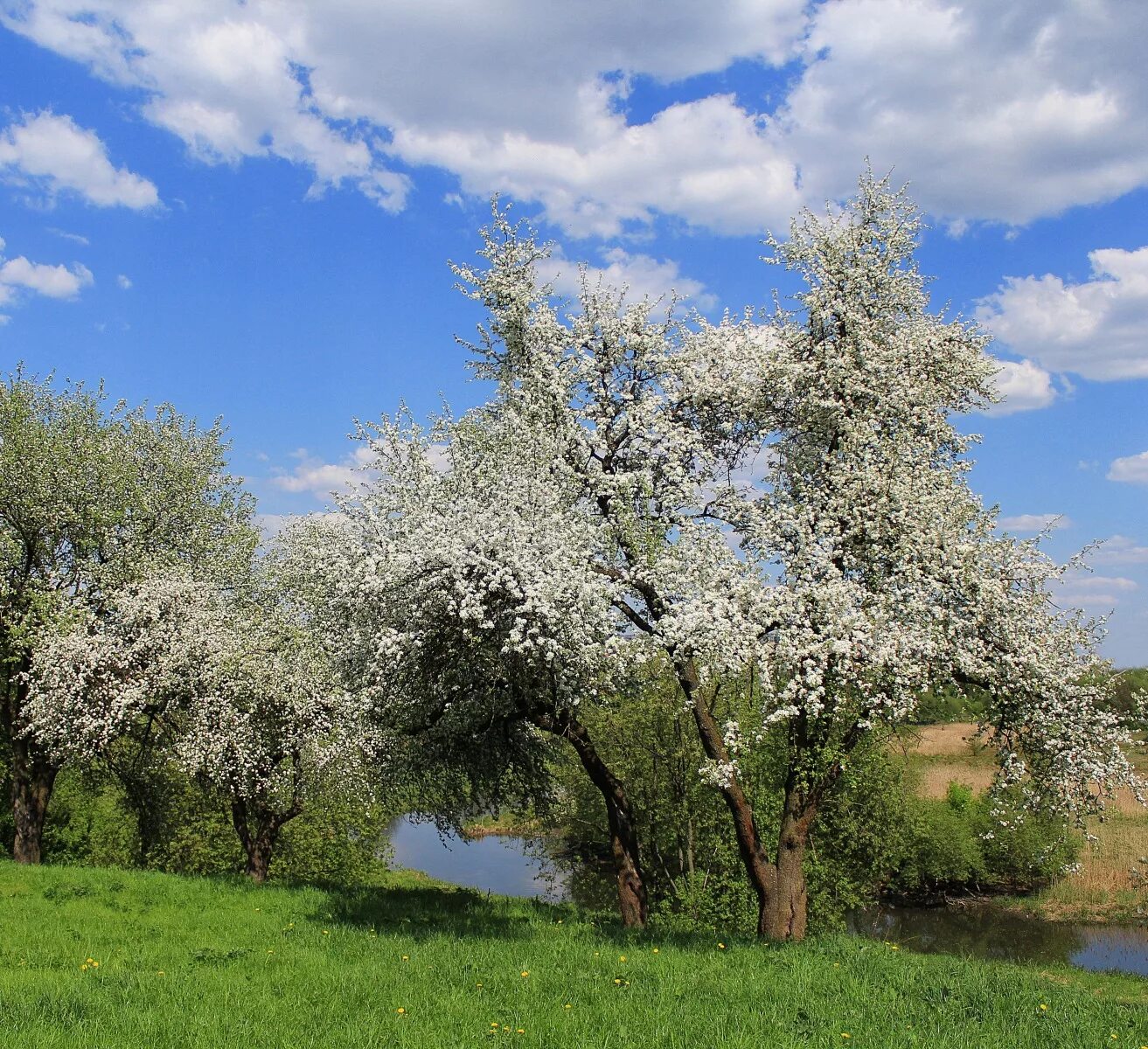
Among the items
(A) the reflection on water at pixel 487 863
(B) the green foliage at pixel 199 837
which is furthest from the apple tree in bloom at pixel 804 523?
(A) the reflection on water at pixel 487 863

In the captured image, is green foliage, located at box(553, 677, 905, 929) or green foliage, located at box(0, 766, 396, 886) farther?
green foliage, located at box(553, 677, 905, 929)

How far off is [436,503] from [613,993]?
8.16m

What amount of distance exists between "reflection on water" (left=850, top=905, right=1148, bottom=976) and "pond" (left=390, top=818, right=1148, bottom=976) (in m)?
0.04

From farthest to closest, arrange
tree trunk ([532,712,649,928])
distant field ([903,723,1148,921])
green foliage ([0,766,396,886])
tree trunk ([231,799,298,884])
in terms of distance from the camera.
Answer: distant field ([903,723,1148,921]) → green foliage ([0,766,396,886]) → tree trunk ([231,799,298,884]) → tree trunk ([532,712,649,928])

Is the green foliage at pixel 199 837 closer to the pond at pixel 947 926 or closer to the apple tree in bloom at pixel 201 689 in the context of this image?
the pond at pixel 947 926

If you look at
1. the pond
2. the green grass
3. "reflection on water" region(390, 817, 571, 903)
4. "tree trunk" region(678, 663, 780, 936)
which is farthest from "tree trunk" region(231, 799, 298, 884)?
"reflection on water" region(390, 817, 571, 903)

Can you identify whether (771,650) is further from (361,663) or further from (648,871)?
(648,871)

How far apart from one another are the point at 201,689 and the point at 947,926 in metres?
37.6

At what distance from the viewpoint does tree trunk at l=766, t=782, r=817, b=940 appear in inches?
671

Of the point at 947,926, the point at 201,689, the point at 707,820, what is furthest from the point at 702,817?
the point at 201,689

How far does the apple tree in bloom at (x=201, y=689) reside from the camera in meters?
21.6

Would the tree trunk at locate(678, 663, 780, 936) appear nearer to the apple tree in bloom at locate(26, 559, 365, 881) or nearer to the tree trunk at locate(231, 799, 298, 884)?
the apple tree in bloom at locate(26, 559, 365, 881)

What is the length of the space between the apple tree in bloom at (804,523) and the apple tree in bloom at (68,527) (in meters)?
12.4

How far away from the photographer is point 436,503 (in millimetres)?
15586
